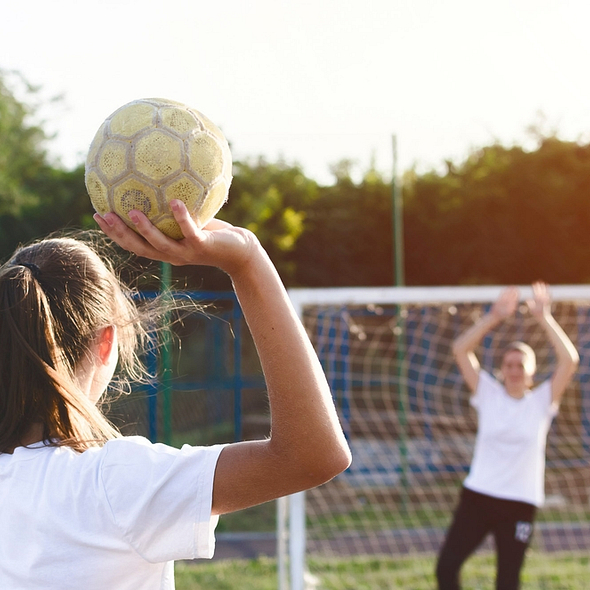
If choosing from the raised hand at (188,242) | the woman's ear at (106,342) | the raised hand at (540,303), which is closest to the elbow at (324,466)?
the raised hand at (188,242)

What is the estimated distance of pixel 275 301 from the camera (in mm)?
1242

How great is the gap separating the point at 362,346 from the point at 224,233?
919 centimetres

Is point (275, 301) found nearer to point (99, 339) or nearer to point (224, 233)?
point (224, 233)

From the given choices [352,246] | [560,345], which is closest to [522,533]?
[560,345]

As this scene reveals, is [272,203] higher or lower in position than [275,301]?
higher

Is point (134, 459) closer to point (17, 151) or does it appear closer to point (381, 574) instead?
point (381, 574)

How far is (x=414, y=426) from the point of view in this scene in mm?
10203

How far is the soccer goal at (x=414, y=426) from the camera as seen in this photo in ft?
23.0

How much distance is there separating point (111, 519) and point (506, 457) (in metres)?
4.10

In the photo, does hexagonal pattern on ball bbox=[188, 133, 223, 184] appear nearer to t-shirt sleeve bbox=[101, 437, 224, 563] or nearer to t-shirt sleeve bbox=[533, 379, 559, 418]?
t-shirt sleeve bbox=[101, 437, 224, 563]

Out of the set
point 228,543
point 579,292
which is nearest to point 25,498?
point 579,292

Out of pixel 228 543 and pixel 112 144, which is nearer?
pixel 112 144

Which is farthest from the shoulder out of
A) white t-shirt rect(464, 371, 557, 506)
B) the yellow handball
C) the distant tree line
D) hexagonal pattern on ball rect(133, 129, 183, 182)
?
the distant tree line

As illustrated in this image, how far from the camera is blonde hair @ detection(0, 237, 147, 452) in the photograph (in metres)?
1.29
